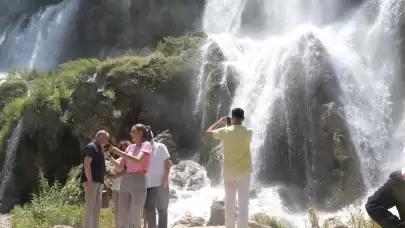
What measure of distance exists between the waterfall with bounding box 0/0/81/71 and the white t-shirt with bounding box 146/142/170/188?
25692 mm

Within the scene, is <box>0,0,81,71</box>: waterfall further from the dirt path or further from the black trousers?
the black trousers

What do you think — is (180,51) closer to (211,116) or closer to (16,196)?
(211,116)

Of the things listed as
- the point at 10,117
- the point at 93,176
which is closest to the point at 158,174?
the point at 93,176

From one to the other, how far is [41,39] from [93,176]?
2705cm

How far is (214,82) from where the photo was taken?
17.8 m

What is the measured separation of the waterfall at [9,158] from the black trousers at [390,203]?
17.2m

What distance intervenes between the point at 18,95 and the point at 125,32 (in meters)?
9.55

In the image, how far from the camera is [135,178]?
6.70 meters

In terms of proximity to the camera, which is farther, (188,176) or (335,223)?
(188,176)

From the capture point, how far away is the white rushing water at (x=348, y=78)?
14.6 meters

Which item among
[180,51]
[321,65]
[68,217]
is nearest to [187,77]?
[180,51]

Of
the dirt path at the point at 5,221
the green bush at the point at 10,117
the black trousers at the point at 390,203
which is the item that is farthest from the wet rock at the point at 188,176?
the black trousers at the point at 390,203

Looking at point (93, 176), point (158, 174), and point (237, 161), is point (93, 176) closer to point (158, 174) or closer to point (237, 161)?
point (158, 174)

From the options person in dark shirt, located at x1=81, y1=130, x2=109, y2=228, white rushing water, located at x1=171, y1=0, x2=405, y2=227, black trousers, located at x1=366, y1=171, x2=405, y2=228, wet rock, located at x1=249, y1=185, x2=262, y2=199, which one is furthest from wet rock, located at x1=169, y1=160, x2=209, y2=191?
black trousers, located at x1=366, y1=171, x2=405, y2=228
